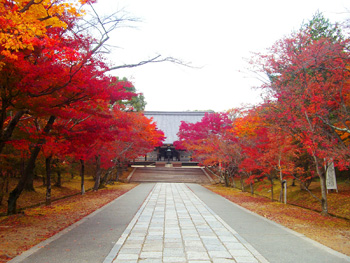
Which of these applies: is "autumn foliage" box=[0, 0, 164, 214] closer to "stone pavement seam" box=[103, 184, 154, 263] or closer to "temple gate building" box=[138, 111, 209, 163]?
"stone pavement seam" box=[103, 184, 154, 263]

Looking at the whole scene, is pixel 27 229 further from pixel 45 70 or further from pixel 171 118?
pixel 171 118

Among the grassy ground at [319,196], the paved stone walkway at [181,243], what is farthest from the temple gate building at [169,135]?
the paved stone walkway at [181,243]

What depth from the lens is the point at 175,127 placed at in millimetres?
42719

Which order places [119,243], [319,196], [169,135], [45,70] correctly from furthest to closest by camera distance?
1. [169,135]
2. [319,196]
3. [45,70]
4. [119,243]

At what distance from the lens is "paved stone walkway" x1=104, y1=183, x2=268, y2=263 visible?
4.22m

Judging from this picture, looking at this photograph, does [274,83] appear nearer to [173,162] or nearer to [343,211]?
[343,211]

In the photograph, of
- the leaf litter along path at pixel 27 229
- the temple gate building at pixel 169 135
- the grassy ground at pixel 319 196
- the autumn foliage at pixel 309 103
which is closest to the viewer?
the leaf litter along path at pixel 27 229

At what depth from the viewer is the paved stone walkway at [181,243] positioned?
4.22 meters

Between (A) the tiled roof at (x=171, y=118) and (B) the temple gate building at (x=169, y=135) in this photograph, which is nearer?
(B) the temple gate building at (x=169, y=135)

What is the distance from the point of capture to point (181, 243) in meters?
5.04

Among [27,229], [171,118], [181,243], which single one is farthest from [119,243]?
[171,118]

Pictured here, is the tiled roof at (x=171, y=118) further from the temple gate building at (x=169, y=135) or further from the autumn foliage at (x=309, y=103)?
the autumn foliage at (x=309, y=103)

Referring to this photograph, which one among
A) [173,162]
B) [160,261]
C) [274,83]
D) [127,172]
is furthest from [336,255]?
[173,162]

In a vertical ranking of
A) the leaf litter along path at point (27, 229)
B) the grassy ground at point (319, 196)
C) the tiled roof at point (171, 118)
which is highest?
the tiled roof at point (171, 118)
